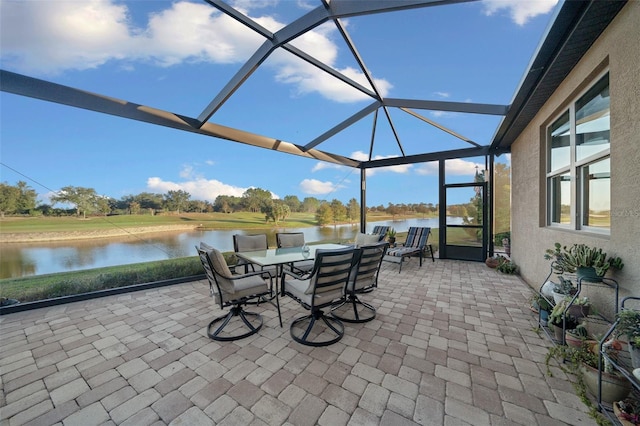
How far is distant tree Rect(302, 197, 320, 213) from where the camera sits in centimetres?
756

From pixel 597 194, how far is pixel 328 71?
3.67m

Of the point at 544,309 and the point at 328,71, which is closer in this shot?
the point at 544,309

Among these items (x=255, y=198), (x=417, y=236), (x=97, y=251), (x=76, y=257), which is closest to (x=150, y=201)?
(x=97, y=251)

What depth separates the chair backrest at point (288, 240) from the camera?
5.10m

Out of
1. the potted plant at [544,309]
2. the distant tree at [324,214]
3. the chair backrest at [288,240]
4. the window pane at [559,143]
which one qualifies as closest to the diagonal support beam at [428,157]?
the distant tree at [324,214]

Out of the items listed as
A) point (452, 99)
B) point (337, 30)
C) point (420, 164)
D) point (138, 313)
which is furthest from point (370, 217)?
point (138, 313)

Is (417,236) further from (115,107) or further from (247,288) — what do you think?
(115,107)

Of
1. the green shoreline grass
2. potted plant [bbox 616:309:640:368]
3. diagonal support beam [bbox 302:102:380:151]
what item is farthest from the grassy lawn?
potted plant [bbox 616:309:640:368]

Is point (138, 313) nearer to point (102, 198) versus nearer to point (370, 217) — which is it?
point (102, 198)

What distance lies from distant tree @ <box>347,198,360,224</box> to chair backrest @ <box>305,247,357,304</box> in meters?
5.83

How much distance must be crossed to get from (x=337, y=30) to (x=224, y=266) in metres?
3.23

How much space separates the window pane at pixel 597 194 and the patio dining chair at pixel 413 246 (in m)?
3.44

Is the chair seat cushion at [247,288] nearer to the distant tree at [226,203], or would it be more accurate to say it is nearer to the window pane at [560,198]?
the distant tree at [226,203]

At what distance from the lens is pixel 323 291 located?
2.68 metres
